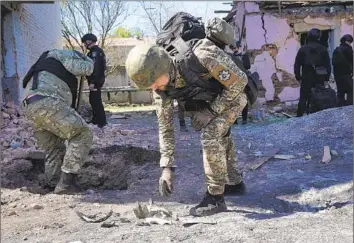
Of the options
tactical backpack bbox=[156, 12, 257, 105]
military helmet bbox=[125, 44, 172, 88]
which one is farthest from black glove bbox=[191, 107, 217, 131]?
military helmet bbox=[125, 44, 172, 88]

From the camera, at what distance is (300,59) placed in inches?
365

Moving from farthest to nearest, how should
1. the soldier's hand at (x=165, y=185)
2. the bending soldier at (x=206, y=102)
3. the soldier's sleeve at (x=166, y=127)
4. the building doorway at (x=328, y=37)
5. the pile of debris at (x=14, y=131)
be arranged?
the building doorway at (x=328, y=37) → the pile of debris at (x=14, y=131) → the soldier's sleeve at (x=166, y=127) → the soldier's hand at (x=165, y=185) → the bending soldier at (x=206, y=102)

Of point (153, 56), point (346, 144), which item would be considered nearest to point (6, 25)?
point (346, 144)

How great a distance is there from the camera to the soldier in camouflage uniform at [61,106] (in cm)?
466

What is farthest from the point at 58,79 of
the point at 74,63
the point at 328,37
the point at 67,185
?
the point at 328,37

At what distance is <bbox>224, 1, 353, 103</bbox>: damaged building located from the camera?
13148 millimetres

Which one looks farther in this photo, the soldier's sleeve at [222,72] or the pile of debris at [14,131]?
the pile of debris at [14,131]

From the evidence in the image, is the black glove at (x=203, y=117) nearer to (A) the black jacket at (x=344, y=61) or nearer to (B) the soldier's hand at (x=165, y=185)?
(B) the soldier's hand at (x=165, y=185)

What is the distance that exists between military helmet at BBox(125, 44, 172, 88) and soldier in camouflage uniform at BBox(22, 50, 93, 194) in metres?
1.71

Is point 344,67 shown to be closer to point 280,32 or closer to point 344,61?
point 344,61

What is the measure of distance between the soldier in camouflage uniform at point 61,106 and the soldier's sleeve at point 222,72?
1676 mm

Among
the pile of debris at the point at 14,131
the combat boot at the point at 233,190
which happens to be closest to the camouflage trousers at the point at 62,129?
the combat boot at the point at 233,190

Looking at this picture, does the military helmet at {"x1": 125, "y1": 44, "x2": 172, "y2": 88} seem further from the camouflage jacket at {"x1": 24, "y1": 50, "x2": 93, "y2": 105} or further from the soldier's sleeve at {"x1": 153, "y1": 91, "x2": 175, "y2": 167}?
the camouflage jacket at {"x1": 24, "y1": 50, "x2": 93, "y2": 105}

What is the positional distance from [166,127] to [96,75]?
5387 mm
